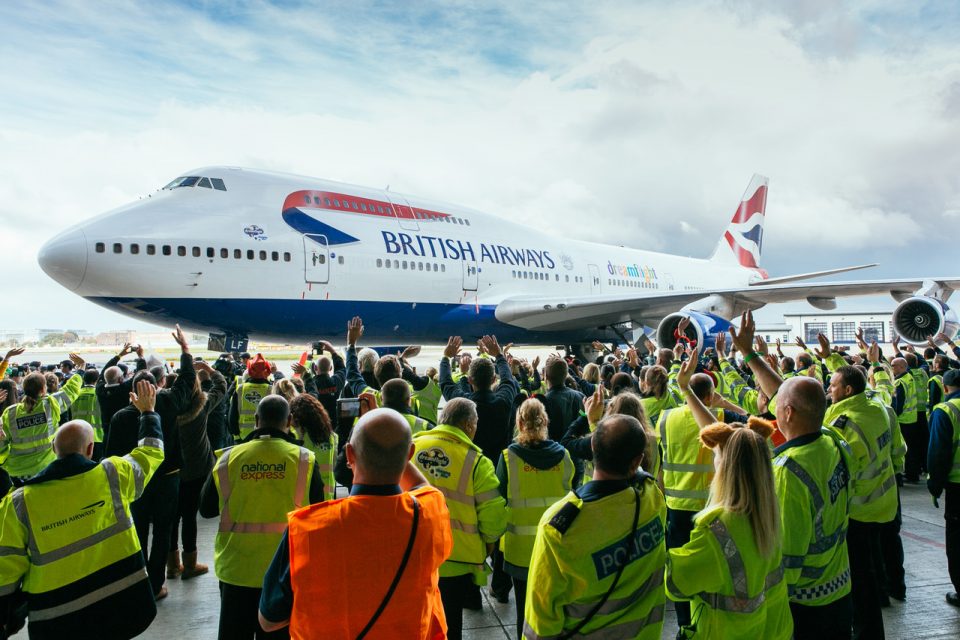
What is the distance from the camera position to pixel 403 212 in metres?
14.2

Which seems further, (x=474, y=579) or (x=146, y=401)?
(x=146, y=401)

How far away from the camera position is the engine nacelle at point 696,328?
12.9 meters

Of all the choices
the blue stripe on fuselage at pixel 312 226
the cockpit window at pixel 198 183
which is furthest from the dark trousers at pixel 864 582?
the cockpit window at pixel 198 183

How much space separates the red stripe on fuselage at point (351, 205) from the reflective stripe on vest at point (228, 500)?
9.80 m

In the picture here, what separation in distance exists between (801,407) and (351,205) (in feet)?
37.9

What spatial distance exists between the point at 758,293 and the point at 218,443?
1330 centimetres

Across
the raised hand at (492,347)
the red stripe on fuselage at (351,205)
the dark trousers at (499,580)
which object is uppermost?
the red stripe on fuselage at (351,205)

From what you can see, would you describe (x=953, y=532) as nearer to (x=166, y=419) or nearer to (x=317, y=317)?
(x=166, y=419)

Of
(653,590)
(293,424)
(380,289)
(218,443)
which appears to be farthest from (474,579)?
(380,289)

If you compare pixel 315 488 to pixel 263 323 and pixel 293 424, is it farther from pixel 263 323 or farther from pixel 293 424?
pixel 263 323

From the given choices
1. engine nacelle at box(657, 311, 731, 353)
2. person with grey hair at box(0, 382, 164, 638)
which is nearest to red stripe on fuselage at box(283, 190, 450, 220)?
engine nacelle at box(657, 311, 731, 353)

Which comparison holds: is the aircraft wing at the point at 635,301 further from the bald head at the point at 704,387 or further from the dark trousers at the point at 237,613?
the dark trousers at the point at 237,613

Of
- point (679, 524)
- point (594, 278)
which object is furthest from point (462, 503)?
point (594, 278)

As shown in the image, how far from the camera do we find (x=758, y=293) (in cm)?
1542
